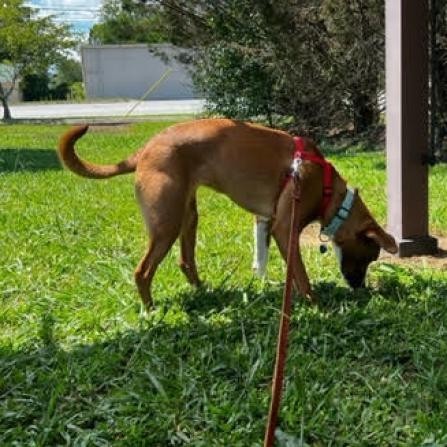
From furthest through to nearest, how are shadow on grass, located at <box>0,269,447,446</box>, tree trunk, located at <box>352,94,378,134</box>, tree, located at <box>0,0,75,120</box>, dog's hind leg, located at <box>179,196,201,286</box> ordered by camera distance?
tree, located at <box>0,0,75,120</box>
tree trunk, located at <box>352,94,378,134</box>
dog's hind leg, located at <box>179,196,201,286</box>
shadow on grass, located at <box>0,269,447,446</box>

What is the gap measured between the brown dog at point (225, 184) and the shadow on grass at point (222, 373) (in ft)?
1.19

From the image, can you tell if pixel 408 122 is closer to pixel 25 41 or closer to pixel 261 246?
pixel 261 246

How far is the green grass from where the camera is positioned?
9.40ft

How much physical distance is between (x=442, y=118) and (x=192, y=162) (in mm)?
8453

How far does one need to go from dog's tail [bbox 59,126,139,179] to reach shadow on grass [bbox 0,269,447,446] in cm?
90

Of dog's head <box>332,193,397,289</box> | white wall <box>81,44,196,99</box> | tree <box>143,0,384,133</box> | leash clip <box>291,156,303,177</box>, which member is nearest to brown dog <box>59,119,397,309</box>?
dog's head <box>332,193,397,289</box>

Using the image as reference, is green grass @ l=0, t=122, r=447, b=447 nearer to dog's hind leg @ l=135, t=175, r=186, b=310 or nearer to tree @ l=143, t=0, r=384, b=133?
dog's hind leg @ l=135, t=175, r=186, b=310

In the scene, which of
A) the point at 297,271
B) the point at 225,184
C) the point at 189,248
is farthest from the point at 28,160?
the point at 297,271

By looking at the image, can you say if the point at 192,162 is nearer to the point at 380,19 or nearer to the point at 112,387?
the point at 112,387

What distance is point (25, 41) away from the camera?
3166 cm

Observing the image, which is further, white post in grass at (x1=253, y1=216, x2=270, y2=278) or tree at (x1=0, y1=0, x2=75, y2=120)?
tree at (x1=0, y1=0, x2=75, y2=120)

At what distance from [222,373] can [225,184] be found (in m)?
1.45

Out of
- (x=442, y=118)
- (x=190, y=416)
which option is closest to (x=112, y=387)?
(x=190, y=416)

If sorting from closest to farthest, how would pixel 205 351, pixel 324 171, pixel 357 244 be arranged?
pixel 205 351, pixel 324 171, pixel 357 244
